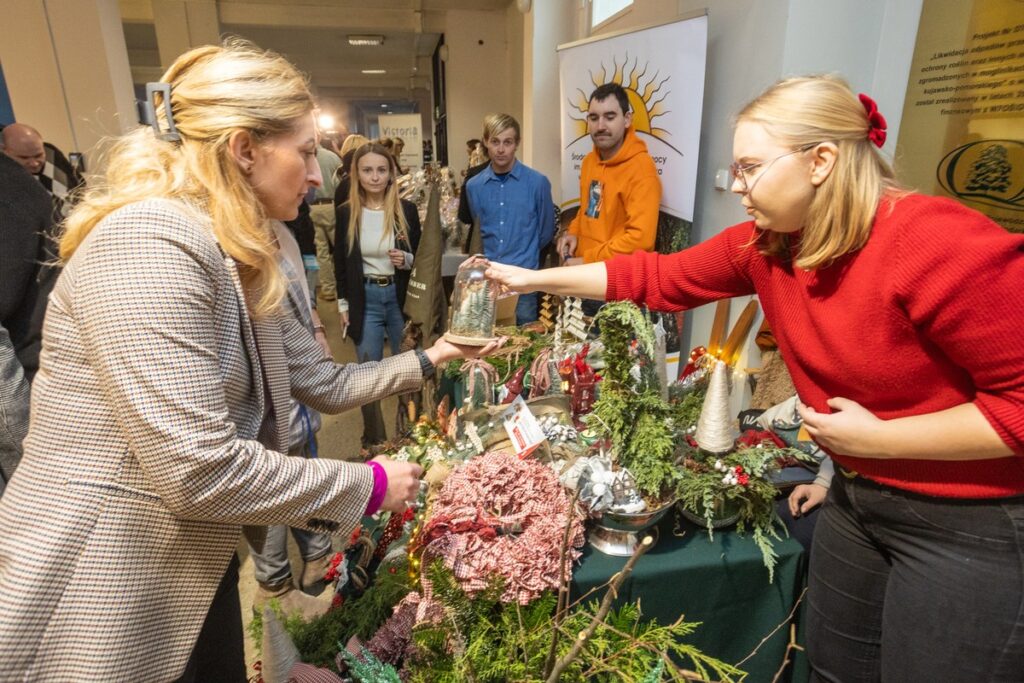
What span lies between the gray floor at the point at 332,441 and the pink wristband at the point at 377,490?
139cm

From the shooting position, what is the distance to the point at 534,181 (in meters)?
3.85

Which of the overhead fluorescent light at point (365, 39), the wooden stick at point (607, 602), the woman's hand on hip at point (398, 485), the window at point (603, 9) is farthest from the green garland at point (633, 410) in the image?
the overhead fluorescent light at point (365, 39)

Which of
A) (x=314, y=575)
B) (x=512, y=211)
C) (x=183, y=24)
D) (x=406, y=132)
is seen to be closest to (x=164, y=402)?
(x=314, y=575)

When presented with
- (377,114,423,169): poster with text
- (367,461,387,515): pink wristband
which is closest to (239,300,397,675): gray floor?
(367,461,387,515): pink wristband

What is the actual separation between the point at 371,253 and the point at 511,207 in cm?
96

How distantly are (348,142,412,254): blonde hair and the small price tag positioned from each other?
7.07ft

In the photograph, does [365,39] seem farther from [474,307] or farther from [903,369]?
[903,369]

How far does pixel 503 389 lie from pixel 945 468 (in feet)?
4.19

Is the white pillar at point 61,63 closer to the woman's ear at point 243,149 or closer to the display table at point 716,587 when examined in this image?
the woman's ear at point 243,149

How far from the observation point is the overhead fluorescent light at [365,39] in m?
10.9

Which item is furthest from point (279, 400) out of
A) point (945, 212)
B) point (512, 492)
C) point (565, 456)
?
point (945, 212)

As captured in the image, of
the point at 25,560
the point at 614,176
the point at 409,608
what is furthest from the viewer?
the point at 614,176

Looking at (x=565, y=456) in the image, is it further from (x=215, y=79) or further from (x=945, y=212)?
(x=215, y=79)

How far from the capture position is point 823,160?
3.38ft
